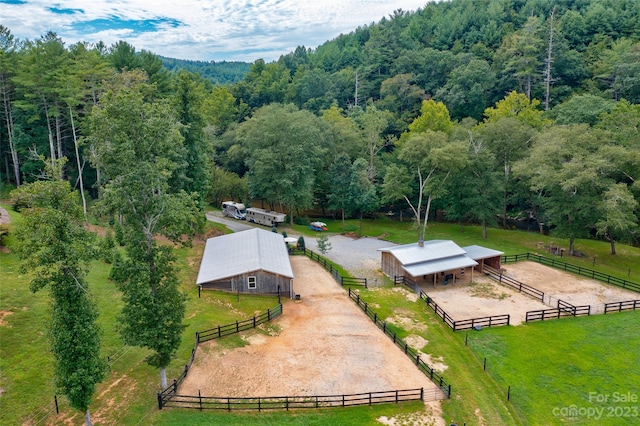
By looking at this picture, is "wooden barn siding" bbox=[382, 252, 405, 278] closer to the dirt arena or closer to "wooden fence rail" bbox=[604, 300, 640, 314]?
the dirt arena

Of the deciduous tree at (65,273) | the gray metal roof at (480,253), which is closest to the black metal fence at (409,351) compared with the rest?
the gray metal roof at (480,253)

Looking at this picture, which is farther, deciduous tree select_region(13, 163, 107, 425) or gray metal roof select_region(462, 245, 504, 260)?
gray metal roof select_region(462, 245, 504, 260)

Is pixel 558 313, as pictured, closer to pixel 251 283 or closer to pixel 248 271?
pixel 251 283

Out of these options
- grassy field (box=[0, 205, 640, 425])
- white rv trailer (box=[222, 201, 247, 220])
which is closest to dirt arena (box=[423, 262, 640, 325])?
grassy field (box=[0, 205, 640, 425])

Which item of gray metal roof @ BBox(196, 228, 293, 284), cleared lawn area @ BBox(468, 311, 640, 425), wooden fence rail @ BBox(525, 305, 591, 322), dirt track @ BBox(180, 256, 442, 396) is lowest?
cleared lawn area @ BBox(468, 311, 640, 425)

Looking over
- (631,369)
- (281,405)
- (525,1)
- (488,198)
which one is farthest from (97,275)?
(525,1)

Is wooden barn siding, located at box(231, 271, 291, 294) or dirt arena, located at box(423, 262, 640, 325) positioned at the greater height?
wooden barn siding, located at box(231, 271, 291, 294)
